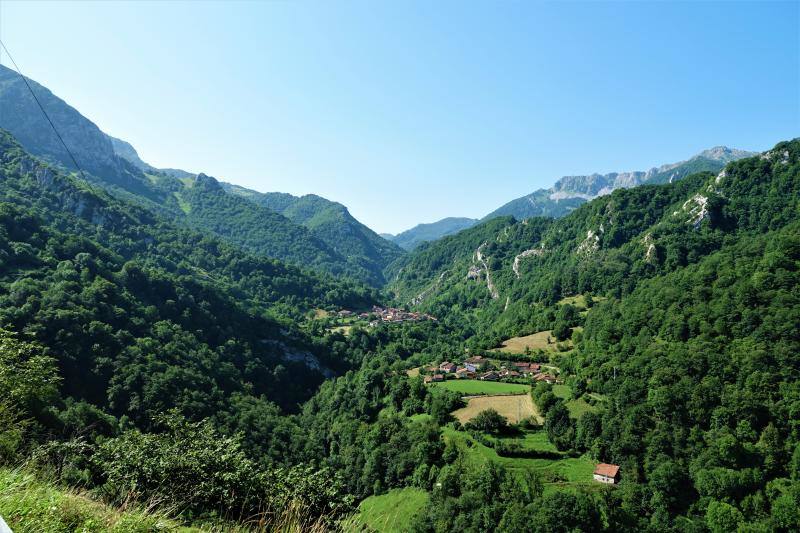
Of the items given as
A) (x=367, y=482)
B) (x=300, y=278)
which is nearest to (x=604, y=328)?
(x=367, y=482)

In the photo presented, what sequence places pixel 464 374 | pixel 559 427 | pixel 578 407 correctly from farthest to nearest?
pixel 464 374
pixel 578 407
pixel 559 427

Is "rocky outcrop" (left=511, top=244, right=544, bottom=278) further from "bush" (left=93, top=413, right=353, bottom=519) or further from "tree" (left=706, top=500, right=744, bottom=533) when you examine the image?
"bush" (left=93, top=413, right=353, bottom=519)

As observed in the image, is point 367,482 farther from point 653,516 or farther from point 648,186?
point 648,186

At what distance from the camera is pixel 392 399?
221 feet

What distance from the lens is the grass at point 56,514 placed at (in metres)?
4.70

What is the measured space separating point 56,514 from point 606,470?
2047 inches

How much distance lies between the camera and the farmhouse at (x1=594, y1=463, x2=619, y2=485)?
43219mm

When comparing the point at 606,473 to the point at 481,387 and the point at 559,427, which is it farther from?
the point at 481,387

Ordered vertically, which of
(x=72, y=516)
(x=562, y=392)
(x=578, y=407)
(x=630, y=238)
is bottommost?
(x=578, y=407)

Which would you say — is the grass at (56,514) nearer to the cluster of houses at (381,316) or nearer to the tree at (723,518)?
the tree at (723,518)

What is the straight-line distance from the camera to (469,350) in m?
94.4

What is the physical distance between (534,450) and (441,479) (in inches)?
507

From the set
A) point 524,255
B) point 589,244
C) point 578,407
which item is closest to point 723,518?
point 578,407

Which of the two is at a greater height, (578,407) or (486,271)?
(486,271)
